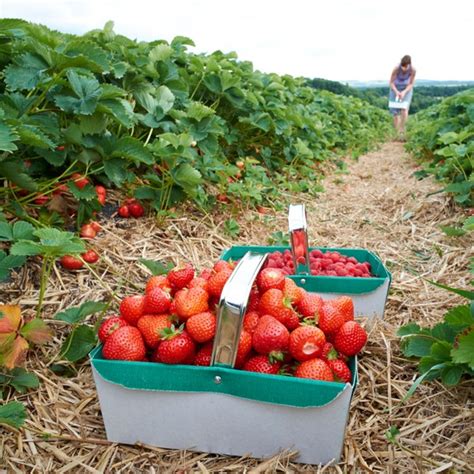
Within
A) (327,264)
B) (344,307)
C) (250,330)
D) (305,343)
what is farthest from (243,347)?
(327,264)

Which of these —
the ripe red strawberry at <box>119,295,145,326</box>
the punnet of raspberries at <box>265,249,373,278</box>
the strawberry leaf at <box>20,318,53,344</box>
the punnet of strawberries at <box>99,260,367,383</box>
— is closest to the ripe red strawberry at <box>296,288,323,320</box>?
the punnet of strawberries at <box>99,260,367,383</box>

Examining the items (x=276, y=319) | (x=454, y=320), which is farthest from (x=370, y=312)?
(x=276, y=319)

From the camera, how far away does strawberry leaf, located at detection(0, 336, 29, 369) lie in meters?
1.55

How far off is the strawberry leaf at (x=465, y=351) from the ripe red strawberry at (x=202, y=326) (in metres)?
0.69

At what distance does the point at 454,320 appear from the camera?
1.54 meters

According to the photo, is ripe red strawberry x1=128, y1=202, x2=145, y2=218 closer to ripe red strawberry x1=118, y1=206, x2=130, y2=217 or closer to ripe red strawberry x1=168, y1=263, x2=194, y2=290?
ripe red strawberry x1=118, y1=206, x2=130, y2=217

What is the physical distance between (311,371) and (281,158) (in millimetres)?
4305

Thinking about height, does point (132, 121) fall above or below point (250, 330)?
above

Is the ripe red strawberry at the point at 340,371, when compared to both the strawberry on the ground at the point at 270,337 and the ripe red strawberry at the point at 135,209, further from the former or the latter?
the ripe red strawberry at the point at 135,209

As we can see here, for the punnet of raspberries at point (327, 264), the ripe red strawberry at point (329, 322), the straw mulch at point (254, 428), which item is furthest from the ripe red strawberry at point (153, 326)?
the punnet of raspberries at point (327, 264)

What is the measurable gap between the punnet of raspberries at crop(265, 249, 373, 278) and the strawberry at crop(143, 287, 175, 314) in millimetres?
964

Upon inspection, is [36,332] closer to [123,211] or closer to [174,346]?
[174,346]

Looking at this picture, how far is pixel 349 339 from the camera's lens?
1519 millimetres

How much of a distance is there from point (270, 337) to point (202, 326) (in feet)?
0.64
